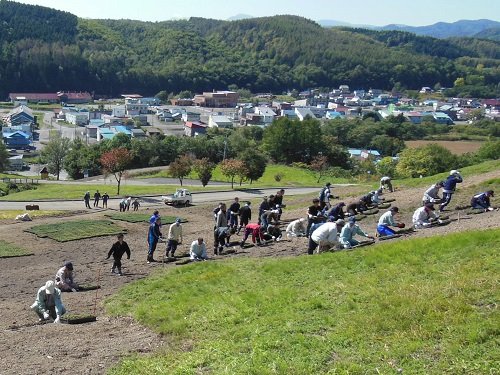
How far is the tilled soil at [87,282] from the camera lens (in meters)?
11.0

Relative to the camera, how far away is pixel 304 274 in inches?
567

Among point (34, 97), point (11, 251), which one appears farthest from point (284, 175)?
point (34, 97)

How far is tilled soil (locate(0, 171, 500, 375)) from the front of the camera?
11.0 metres

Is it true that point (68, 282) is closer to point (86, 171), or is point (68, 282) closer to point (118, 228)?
point (118, 228)

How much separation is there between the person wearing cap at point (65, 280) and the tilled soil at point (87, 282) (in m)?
0.21

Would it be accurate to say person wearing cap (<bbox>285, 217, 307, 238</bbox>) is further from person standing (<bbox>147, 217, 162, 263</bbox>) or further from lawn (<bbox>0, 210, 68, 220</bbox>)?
lawn (<bbox>0, 210, 68, 220</bbox>)

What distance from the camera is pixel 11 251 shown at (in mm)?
22109

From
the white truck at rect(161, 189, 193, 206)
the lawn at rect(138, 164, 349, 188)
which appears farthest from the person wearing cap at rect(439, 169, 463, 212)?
the lawn at rect(138, 164, 349, 188)


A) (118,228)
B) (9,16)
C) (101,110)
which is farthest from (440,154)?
(9,16)

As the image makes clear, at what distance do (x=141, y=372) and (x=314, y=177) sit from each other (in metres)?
51.5

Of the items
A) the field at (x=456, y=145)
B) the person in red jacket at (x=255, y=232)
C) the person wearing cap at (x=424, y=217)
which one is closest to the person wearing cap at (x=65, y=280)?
the person in red jacket at (x=255, y=232)

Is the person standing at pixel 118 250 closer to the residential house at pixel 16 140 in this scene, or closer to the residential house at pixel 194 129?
the residential house at pixel 16 140

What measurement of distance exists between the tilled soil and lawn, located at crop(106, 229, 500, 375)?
58 centimetres

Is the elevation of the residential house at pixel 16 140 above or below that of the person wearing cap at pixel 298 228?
below
